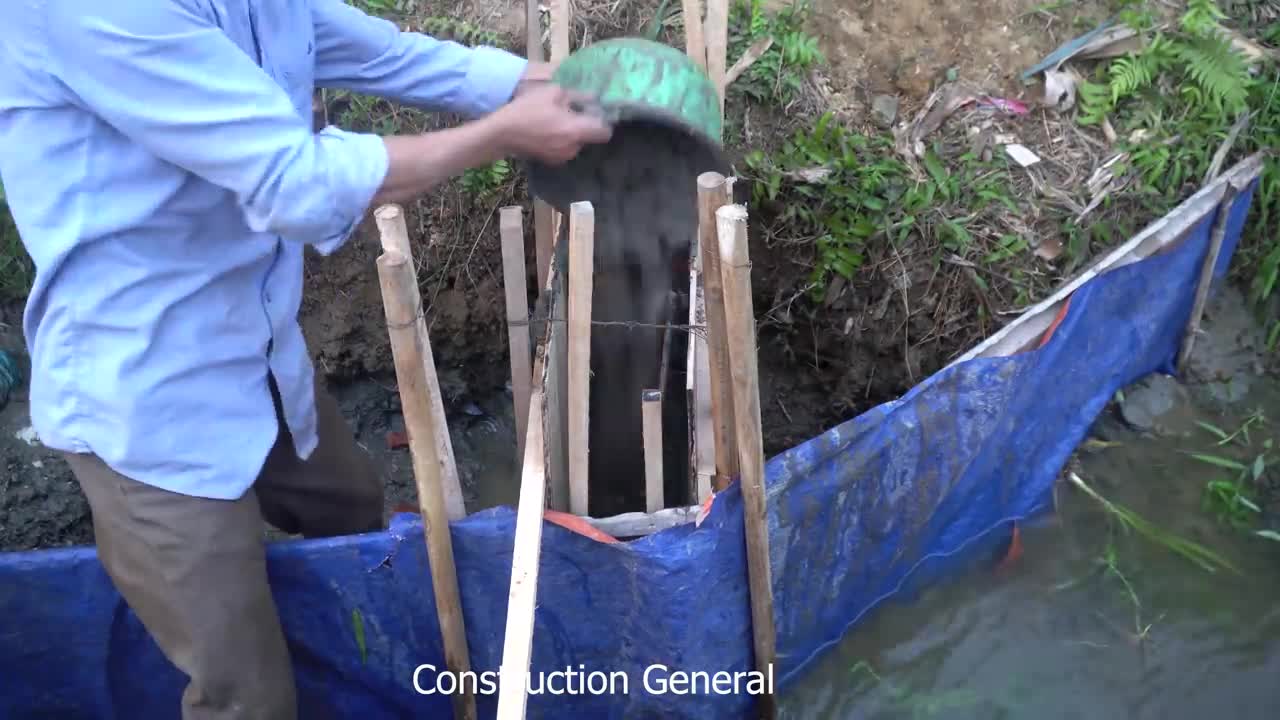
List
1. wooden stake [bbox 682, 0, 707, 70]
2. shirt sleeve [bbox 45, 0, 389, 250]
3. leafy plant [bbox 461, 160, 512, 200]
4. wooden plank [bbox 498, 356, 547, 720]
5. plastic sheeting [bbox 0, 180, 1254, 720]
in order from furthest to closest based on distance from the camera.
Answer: leafy plant [bbox 461, 160, 512, 200] → wooden stake [bbox 682, 0, 707, 70] → plastic sheeting [bbox 0, 180, 1254, 720] → wooden plank [bbox 498, 356, 547, 720] → shirt sleeve [bbox 45, 0, 389, 250]

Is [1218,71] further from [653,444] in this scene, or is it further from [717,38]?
[653,444]

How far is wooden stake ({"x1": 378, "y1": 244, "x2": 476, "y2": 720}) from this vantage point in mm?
1786

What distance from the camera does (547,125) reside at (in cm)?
192

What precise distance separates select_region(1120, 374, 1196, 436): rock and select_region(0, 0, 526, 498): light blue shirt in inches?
112

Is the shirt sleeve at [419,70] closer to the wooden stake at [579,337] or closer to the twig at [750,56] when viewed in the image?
the wooden stake at [579,337]

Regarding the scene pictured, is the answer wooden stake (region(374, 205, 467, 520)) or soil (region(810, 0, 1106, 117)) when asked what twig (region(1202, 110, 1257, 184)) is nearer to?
soil (region(810, 0, 1106, 117))

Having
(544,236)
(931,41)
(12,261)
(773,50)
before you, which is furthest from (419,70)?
(12,261)

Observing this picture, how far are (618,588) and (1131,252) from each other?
2.06 m

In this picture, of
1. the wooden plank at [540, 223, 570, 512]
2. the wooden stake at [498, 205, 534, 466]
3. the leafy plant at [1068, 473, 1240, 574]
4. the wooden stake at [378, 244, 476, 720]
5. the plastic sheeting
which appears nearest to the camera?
the wooden stake at [378, 244, 476, 720]

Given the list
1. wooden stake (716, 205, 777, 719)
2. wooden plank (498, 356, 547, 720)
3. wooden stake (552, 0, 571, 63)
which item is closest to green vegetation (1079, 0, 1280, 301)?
wooden stake (552, 0, 571, 63)

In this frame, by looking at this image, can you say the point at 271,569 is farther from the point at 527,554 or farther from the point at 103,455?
the point at 527,554

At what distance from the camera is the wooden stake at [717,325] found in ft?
6.33

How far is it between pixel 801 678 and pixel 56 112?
90.8 inches

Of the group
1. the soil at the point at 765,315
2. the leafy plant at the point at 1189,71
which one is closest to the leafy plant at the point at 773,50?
the soil at the point at 765,315
